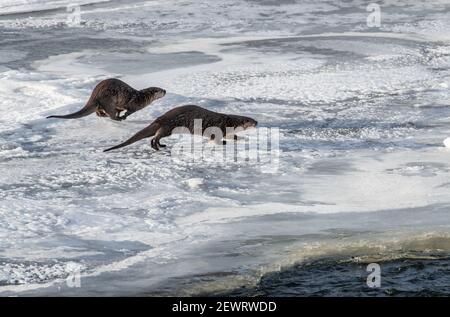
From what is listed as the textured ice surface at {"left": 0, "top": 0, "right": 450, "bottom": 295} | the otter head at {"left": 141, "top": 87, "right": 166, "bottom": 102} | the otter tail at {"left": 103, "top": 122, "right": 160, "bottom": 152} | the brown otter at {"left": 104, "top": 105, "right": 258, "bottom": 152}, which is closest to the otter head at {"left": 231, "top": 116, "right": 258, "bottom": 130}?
the brown otter at {"left": 104, "top": 105, "right": 258, "bottom": 152}

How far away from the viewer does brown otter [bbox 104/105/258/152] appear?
26.7 ft

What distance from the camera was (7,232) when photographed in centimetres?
611

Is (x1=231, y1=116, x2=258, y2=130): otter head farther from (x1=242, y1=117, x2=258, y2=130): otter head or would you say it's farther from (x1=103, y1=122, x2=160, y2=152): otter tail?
(x1=103, y1=122, x2=160, y2=152): otter tail

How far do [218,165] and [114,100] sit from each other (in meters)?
1.71

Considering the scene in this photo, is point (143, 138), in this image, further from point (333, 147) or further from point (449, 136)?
point (449, 136)

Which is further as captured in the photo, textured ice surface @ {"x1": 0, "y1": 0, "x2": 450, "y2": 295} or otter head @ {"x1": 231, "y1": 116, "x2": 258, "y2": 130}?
otter head @ {"x1": 231, "y1": 116, "x2": 258, "y2": 130}

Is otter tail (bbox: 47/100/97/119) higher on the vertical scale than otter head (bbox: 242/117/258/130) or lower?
higher

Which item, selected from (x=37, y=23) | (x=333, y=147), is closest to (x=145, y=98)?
(x=333, y=147)

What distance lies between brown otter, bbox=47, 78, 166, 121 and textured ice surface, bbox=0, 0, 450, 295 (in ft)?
0.46

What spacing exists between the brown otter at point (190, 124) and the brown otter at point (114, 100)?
3.04 ft

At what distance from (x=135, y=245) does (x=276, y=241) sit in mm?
877

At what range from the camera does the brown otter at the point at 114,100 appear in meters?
8.96

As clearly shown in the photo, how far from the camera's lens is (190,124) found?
8.27 m

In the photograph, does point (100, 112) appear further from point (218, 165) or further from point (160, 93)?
point (218, 165)
